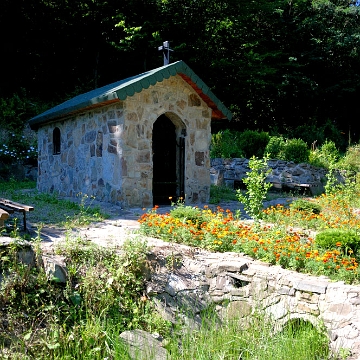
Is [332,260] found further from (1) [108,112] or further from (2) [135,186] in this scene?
(1) [108,112]

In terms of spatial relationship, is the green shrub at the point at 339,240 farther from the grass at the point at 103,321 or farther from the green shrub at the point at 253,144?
the green shrub at the point at 253,144

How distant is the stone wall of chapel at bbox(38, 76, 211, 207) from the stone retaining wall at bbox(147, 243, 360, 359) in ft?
12.0

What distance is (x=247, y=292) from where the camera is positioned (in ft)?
17.4

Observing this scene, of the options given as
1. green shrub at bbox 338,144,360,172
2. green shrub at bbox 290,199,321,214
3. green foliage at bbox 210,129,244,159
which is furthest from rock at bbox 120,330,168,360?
green shrub at bbox 338,144,360,172

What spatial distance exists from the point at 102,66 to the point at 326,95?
11726mm

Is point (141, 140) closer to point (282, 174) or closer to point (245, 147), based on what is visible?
point (282, 174)

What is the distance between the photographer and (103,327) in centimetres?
443

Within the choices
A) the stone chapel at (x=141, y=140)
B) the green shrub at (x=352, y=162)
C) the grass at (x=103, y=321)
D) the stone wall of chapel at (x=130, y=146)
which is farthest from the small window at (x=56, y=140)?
the green shrub at (x=352, y=162)

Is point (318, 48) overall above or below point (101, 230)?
above

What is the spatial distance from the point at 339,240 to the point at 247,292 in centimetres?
133

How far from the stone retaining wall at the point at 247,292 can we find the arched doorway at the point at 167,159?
4.63 m

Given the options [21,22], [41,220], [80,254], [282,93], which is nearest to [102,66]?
[21,22]

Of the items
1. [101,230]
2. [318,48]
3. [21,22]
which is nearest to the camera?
[101,230]

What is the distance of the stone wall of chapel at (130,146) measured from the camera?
909 centimetres
